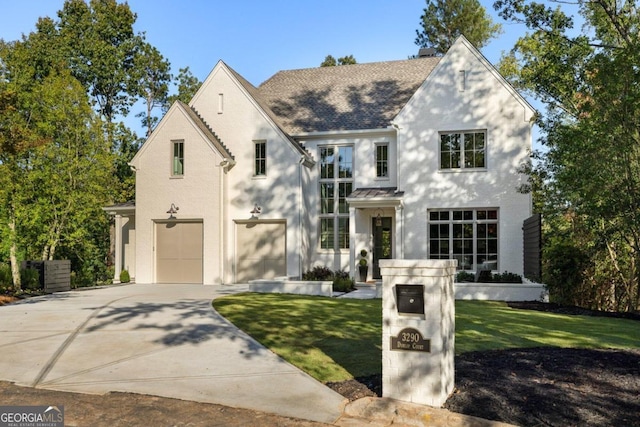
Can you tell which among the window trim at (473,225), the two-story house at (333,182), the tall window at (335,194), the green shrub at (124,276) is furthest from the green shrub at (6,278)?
the window trim at (473,225)

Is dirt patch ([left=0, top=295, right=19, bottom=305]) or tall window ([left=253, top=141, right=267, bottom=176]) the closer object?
dirt patch ([left=0, top=295, right=19, bottom=305])

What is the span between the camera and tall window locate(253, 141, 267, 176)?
20.6 m

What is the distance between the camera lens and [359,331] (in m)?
8.95

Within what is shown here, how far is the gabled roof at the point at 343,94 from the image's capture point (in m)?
21.7

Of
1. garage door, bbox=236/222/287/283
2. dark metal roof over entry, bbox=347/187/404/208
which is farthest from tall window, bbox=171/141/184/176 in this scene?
dark metal roof over entry, bbox=347/187/404/208

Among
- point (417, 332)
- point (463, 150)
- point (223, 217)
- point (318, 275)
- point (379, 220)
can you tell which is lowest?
point (318, 275)

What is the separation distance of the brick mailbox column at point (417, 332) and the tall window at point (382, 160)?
1536cm

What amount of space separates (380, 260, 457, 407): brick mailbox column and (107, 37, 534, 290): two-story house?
13112mm

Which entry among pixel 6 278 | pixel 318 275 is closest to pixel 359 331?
pixel 318 275

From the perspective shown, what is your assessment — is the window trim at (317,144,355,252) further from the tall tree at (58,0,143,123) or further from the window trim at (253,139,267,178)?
the tall tree at (58,0,143,123)

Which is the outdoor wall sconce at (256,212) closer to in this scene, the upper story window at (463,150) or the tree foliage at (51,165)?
the tree foliage at (51,165)

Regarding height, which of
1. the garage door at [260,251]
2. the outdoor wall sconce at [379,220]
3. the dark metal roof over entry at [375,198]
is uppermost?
the dark metal roof over entry at [375,198]

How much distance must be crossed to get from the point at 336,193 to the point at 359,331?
495 inches

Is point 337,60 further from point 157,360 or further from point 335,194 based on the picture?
point 157,360
